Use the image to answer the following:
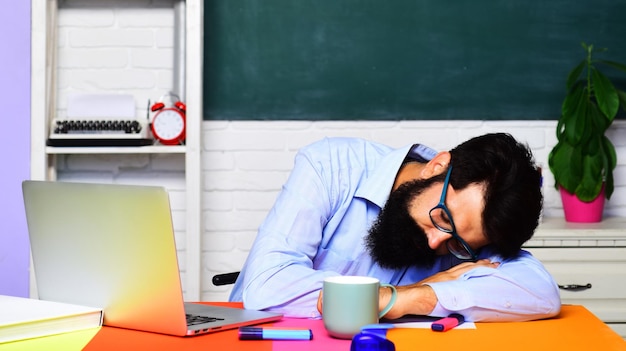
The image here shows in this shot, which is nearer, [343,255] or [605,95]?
[343,255]

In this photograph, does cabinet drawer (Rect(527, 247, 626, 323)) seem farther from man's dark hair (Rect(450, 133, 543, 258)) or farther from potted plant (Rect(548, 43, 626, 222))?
man's dark hair (Rect(450, 133, 543, 258))

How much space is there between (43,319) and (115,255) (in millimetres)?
169

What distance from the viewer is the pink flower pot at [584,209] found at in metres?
3.03

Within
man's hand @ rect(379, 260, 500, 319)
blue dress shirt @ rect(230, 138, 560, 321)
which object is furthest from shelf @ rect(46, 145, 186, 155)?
man's hand @ rect(379, 260, 500, 319)

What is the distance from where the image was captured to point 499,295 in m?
1.59

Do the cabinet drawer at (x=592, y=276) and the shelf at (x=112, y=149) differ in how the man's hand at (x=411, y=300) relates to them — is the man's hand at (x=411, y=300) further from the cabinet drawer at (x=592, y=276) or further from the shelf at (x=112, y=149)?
the shelf at (x=112, y=149)

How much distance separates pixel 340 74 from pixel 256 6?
0.43 meters

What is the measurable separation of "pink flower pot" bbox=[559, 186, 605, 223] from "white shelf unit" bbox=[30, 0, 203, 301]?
Answer: 142 cm

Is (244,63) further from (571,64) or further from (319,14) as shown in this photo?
(571,64)

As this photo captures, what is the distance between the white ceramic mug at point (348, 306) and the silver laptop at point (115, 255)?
0.61 ft

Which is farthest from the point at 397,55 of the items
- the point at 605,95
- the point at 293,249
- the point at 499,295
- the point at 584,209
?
the point at 499,295

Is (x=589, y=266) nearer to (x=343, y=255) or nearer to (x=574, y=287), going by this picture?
(x=574, y=287)

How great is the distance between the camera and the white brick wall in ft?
10.4

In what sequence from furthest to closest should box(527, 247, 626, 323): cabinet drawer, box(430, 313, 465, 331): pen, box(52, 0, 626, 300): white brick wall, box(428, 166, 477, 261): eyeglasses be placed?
box(52, 0, 626, 300): white brick wall, box(527, 247, 626, 323): cabinet drawer, box(428, 166, 477, 261): eyeglasses, box(430, 313, 465, 331): pen
